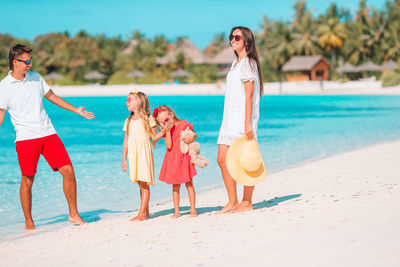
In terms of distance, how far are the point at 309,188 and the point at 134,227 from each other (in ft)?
8.89

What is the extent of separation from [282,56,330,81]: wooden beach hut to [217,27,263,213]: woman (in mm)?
56673

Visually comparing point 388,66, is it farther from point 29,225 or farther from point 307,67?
point 29,225

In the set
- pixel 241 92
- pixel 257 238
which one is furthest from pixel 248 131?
pixel 257 238

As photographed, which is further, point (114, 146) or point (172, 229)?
point (114, 146)

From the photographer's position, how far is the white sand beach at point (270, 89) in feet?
171

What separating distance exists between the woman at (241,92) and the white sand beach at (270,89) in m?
46.6

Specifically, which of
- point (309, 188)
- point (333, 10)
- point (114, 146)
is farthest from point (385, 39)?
point (309, 188)

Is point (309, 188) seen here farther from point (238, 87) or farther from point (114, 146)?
point (114, 146)

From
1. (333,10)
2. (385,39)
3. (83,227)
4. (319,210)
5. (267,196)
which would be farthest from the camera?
(333,10)

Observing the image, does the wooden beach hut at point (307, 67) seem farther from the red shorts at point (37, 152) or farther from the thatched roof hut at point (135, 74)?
the red shorts at point (37, 152)

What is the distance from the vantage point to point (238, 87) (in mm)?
4926

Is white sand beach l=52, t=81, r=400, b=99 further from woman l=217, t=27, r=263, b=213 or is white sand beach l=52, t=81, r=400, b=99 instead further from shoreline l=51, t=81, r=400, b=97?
woman l=217, t=27, r=263, b=213

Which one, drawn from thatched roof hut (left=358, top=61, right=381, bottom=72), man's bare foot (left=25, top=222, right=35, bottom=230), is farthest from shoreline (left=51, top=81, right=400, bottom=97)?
man's bare foot (left=25, top=222, right=35, bottom=230)

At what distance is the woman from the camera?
15.9 feet
